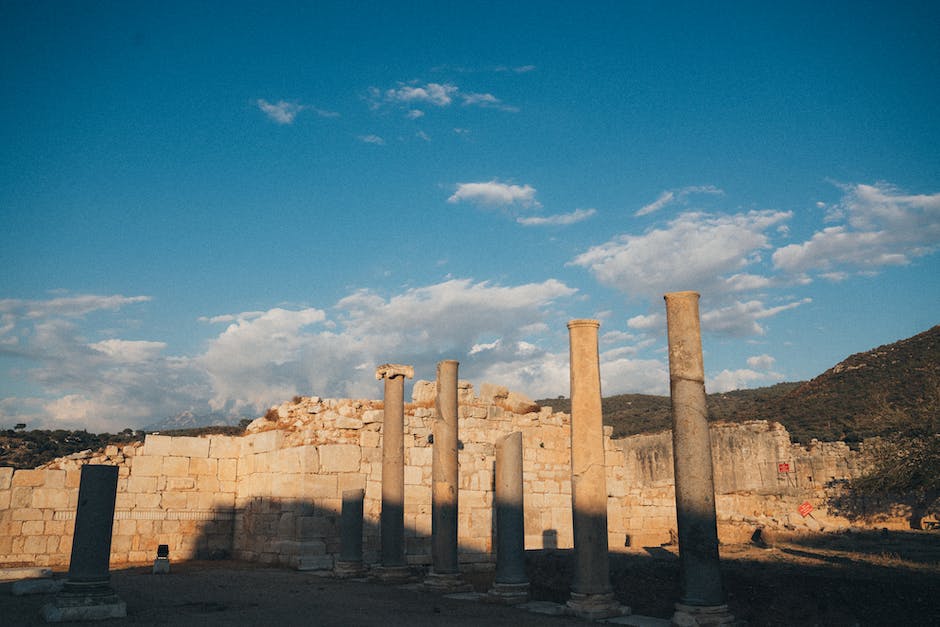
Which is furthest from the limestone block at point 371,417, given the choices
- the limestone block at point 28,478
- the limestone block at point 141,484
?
the limestone block at point 28,478

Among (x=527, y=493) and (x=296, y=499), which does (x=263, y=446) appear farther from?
(x=527, y=493)

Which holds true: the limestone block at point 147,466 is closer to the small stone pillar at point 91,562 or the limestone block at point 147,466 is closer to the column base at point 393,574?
the column base at point 393,574

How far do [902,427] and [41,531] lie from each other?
25.1 meters

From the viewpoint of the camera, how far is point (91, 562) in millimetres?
8789

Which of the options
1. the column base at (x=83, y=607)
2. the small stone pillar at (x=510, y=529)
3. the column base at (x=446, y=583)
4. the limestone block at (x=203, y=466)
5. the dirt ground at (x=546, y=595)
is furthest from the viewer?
the limestone block at (x=203, y=466)

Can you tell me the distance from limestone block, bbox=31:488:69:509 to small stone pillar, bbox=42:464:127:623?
26.1 ft

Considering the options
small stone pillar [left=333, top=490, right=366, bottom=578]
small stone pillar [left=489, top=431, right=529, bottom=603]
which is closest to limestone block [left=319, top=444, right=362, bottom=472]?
small stone pillar [left=333, top=490, right=366, bottom=578]

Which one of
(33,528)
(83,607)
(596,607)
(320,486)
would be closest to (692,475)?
(596,607)

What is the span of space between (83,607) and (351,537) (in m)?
6.25

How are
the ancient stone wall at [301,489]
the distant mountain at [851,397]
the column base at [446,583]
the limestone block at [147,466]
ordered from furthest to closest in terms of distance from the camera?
the distant mountain at [851,397]
the limestone block at [147,466]
the ancient stone wall at [301,489]
the column base at [446,583]

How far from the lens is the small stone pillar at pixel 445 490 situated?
12117mm

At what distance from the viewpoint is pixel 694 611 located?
7746mm

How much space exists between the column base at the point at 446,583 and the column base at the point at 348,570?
2.26 meters

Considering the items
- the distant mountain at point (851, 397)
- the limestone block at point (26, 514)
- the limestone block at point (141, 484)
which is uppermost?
the distant mountain at point (851, 397)
